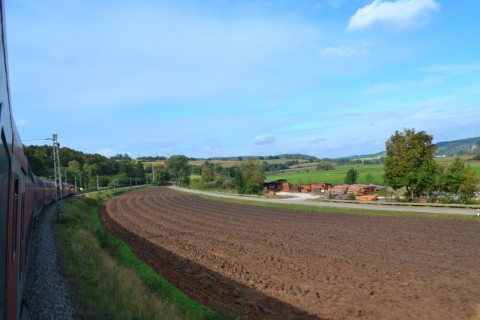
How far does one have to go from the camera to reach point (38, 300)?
8664 mm

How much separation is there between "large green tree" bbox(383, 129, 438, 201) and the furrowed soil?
39.4 feet

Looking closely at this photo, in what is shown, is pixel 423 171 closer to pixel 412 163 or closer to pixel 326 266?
pixel 412 163

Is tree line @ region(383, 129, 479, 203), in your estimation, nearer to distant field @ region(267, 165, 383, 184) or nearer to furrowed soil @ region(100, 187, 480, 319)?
furrowed soil @ region(100, 187, 480, 319)

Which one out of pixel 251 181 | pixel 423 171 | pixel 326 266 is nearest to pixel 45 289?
pixel 326 266

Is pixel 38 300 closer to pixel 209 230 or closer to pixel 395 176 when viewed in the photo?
pixel 209 230

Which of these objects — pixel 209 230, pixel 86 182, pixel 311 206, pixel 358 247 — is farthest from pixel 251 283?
pixel 86 182

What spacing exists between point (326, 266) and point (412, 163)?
29062 millimetres

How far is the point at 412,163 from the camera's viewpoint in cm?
4019

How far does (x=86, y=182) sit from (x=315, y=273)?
108m

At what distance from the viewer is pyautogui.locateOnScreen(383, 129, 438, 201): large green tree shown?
39406mm

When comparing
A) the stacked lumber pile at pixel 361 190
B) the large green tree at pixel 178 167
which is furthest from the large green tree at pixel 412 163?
the large green tree at pixel 178 167

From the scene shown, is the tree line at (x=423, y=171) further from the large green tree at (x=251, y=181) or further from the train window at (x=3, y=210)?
the train window at (x=3, y=210)

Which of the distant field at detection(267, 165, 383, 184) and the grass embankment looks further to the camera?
the distant field at detection(267, 165, 383, 184)

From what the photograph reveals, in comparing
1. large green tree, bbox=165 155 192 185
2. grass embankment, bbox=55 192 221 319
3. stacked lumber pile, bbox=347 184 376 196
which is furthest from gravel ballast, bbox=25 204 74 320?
large green tree, bbox=165 155 192 185
